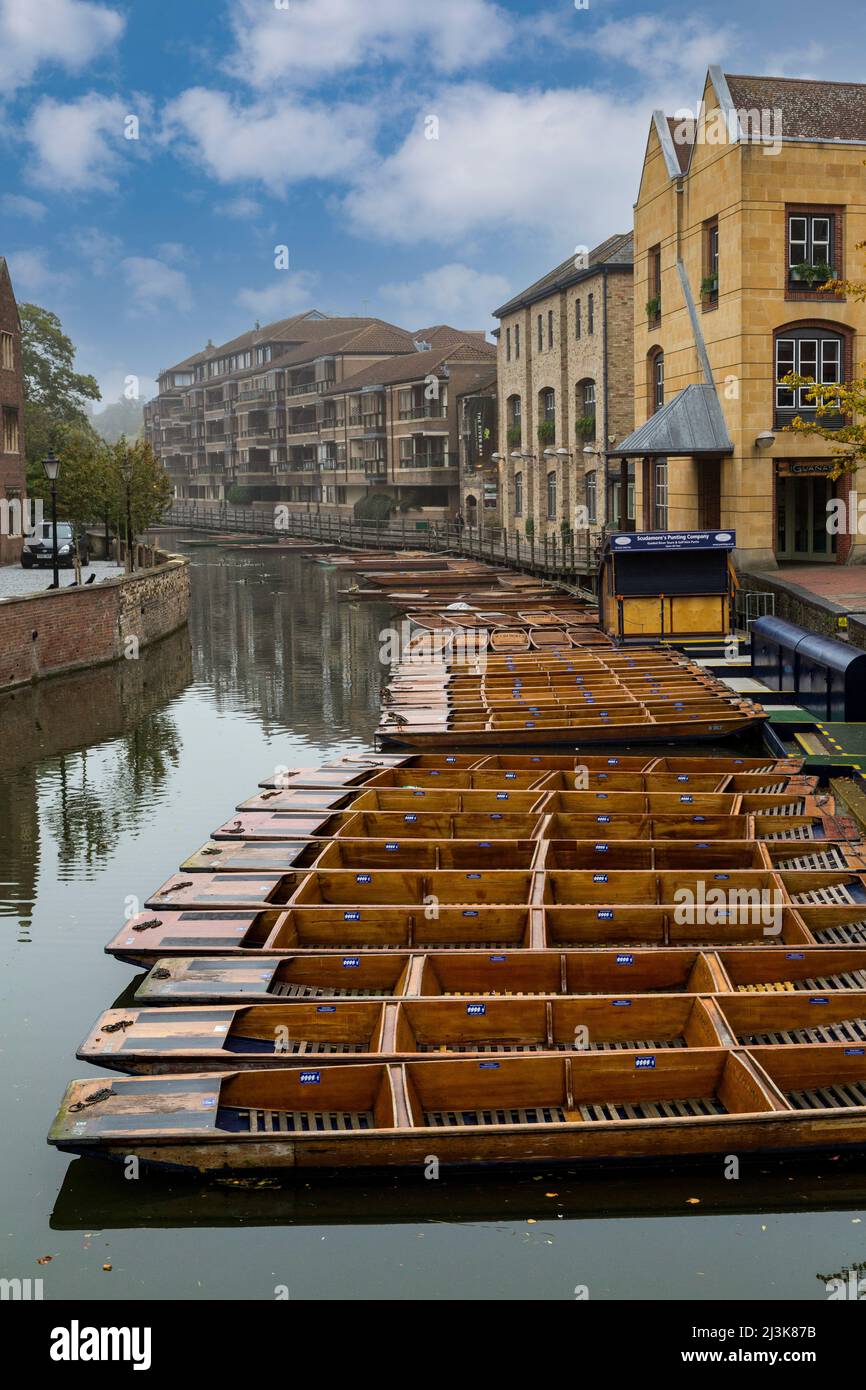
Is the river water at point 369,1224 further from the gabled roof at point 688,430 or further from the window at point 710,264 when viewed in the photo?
the window at point 710,264

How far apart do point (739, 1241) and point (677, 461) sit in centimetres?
3066

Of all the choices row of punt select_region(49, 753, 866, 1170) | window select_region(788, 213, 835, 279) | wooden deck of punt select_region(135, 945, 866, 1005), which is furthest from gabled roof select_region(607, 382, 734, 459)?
wooden deck of punt select_region(135, 945, 866, 1005)

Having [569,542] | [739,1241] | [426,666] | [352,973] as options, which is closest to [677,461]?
[426,666]

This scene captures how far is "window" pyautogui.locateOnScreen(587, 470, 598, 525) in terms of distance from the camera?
53188mm

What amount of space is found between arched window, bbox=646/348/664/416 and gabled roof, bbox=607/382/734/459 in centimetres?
584

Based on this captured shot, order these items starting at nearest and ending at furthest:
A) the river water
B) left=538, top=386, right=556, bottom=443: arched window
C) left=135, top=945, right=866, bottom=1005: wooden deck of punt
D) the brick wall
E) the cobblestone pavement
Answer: the river water, left=135, top=945, right=866, bottom=1005: wooden deck of punt, the brick wall, the cobblestone pavement, left=538, top=386, right=556, bottom=443: arched window

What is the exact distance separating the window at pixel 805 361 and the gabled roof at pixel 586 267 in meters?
16.1

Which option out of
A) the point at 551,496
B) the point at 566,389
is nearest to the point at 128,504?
the point at 566,389

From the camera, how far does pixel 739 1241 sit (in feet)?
30.6

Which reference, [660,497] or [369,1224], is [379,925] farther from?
[660,497]

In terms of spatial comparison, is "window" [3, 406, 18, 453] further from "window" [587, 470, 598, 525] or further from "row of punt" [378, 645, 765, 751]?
"row of punt" [378, 645, 765, 751]

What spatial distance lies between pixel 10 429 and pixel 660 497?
71.7 ft
